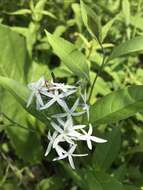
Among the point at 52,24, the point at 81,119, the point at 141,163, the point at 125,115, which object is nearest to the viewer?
the point at 125,115

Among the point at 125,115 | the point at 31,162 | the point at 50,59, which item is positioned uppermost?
the point at 125,115

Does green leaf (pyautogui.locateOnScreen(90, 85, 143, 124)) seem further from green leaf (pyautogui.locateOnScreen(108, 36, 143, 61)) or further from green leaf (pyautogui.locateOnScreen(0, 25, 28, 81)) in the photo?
green leaf (pyautogui.locateOnScreen(0, 25, 28, 81))

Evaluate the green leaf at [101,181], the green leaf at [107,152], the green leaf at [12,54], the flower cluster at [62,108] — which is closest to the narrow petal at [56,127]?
the flower cluster at [62,108]

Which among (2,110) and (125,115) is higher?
(125,115)

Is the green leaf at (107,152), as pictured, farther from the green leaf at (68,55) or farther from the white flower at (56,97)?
the white flower at (56,97)

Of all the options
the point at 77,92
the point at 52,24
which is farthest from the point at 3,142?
the point at 77,92

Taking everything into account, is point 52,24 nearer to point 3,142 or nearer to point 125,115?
point 3,142

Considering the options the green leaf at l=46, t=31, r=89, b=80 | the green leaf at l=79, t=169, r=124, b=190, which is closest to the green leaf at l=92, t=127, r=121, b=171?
the green leaf at l=79, t=169, r=124, b=190
